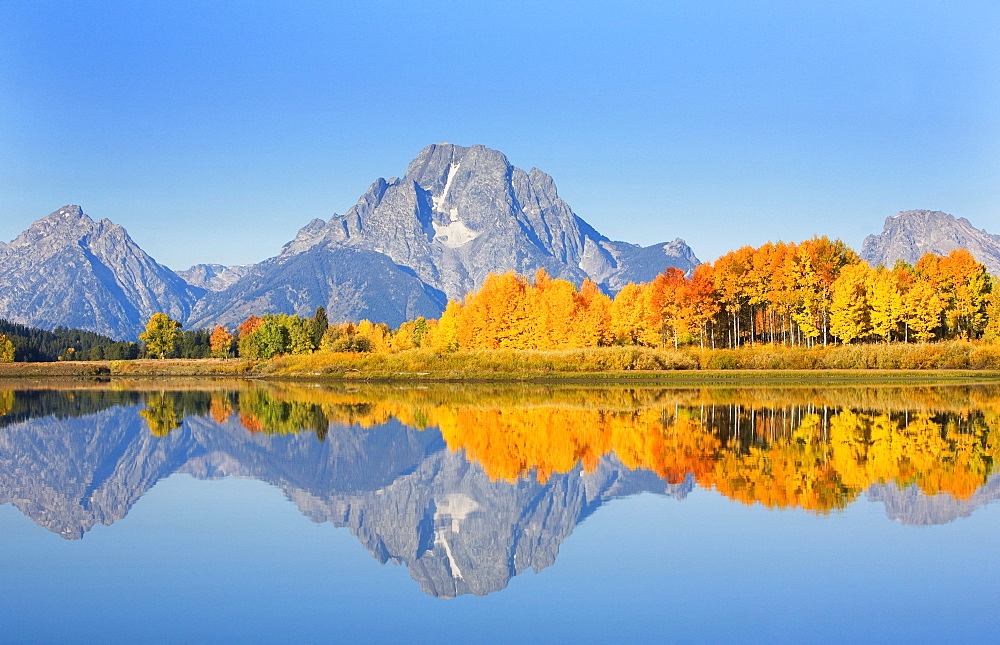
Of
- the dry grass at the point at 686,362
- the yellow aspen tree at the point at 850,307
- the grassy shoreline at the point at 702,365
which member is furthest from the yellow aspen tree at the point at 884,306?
the grassy shoreline at the point at 702,365

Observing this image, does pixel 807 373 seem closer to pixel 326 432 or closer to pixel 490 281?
pixel 490 281

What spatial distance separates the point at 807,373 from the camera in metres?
66.3

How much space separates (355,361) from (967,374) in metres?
53.5

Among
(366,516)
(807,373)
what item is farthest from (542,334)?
(366,516)

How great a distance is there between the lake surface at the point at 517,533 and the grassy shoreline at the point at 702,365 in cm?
2971

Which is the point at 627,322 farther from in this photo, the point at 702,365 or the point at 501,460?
the point at 501,460

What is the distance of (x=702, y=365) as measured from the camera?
7212 centimetres

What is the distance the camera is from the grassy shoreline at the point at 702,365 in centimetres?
6606

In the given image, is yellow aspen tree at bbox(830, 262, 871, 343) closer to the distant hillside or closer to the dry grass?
the dry grass

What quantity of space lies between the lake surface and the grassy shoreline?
29710 mm

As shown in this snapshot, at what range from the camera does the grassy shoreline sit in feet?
217

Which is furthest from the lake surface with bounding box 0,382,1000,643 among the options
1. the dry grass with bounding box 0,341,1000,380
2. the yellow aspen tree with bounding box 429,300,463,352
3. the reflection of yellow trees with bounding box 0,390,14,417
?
the yellow aspen tree with bounding box 429,300,463,352

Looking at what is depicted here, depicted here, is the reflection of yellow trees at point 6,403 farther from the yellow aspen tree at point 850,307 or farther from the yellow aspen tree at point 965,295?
the yellow aspen tree at point 965,295

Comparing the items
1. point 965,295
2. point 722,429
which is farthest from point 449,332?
point 722,429
